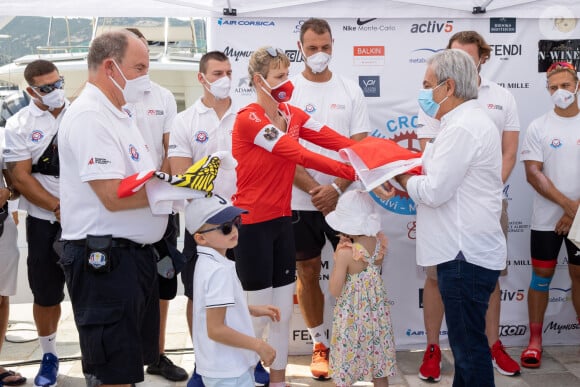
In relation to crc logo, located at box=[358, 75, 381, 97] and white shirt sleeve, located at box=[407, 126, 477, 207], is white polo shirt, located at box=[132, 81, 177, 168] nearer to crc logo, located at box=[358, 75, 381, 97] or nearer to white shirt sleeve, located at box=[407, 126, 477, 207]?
crc logo, located at box=[358, 75, 381, 97]

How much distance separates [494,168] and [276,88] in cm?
120

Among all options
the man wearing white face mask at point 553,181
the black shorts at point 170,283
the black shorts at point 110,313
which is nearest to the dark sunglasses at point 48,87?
the black shorts at point 170,283

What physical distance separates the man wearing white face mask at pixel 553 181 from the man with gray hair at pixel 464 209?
59.9 inches

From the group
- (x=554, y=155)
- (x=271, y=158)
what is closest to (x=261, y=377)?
(x=271, y=158)

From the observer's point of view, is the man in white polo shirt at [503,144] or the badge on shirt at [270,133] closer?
the badge on shirt at [270,133]

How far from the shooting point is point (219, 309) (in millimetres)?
2650

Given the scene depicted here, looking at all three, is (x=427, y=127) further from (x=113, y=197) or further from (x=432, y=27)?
(x=113, y=197)

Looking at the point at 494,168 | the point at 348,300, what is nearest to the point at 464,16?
the point at 494,168

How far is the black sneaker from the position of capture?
14.3 feet

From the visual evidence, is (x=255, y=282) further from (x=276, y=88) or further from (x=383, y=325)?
(x=276, y=88)

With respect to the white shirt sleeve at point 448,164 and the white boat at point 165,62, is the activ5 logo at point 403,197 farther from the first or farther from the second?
the white boat at point 165,62

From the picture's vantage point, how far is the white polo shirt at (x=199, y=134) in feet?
13.6

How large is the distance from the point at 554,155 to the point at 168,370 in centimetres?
287

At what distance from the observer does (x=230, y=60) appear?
185 inches
